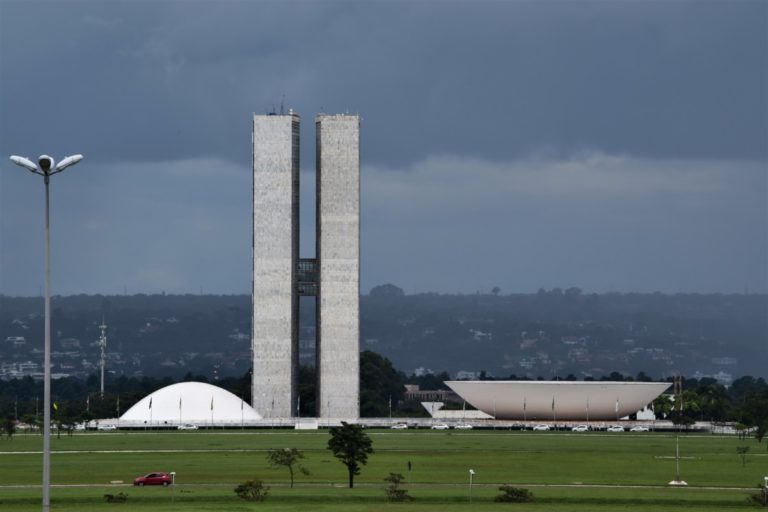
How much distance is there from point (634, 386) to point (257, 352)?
34.1 meters

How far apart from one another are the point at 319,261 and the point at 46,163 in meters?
107

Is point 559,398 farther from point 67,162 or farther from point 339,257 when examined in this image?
point 67,162

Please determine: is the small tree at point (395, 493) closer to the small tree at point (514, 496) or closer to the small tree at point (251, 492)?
the small tree at point (514, 496)

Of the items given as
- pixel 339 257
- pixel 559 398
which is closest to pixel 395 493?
pixel 559 398

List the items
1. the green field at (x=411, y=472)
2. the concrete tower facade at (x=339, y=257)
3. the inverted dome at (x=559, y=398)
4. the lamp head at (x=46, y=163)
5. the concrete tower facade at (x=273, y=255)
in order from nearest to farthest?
the lamp head at (x=46, y=163)
the green field at (x=411, y=472)
the inverted dome at (x=559, y=398)
the concrete tower facade at (x=339, y=257)
the concrete tower facade at (x=273, y=255)

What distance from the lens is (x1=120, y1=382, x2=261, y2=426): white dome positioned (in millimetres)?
142500

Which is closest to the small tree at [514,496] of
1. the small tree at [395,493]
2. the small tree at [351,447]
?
the small tree at [395,493]

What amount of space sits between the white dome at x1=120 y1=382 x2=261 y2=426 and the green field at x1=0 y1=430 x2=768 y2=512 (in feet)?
73.9

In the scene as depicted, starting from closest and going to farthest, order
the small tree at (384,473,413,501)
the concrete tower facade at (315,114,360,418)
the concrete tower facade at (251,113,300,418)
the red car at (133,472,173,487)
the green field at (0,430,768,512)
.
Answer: the green field at (0,430,768,512)
the small tree at (384,473,413,501)
the red car at (133,472,173,487)
the concrete tower facade at (315,114,360,418)
the concrete tower facade at (251,113,300,418)

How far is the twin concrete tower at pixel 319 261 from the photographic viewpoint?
14812 centimetres

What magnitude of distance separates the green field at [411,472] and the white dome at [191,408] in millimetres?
22522

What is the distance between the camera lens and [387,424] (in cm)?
13800

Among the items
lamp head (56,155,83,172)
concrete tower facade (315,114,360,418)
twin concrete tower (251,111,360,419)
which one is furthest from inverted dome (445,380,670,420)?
lamp head (56,155,83,172)

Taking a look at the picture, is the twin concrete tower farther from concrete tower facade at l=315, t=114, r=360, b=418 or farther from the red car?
the red car
